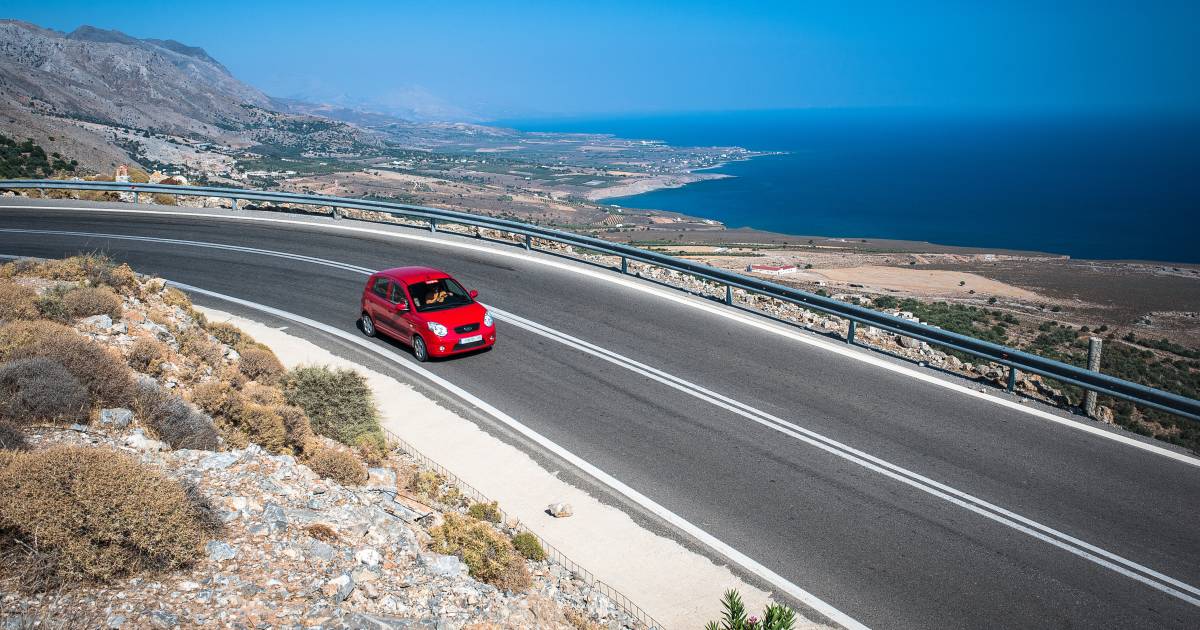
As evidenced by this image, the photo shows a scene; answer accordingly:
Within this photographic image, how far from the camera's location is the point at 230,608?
5113 mm

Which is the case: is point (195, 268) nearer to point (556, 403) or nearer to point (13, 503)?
point (556, 403)

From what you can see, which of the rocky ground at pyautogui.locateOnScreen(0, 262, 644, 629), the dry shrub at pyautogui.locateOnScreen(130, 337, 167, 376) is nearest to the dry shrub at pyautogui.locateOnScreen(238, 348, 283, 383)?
the dry shrub at pyautogui.locateOnScreen(130, 337, 167, 376)

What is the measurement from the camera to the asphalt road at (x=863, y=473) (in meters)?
7.05

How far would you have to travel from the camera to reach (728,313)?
15312mm

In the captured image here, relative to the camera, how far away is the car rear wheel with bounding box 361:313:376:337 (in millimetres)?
14564

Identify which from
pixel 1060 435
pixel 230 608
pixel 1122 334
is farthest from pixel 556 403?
pixel 1122 334

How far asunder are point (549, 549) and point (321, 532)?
2.58 m

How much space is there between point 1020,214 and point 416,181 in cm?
11378

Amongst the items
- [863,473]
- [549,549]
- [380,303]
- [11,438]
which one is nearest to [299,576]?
[549,549]

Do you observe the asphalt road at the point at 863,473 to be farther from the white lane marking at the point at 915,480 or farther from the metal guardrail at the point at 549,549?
the metal guardrail at the point at 549,549

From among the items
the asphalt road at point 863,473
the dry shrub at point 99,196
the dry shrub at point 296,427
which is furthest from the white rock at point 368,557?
the dry shrub at point 99,196

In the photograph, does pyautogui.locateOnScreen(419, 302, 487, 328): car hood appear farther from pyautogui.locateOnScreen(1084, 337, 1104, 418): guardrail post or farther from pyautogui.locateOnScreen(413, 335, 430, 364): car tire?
pyautogui.locateOnScreen(1084, 337, 1104, 418): guardrail post

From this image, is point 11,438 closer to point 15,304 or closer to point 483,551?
point 483,551

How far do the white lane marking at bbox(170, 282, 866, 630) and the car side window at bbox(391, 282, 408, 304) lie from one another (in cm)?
100
